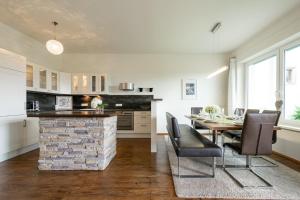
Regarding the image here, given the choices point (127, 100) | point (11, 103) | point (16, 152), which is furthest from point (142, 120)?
point (11, 103)

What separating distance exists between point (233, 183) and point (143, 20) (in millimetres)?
3189

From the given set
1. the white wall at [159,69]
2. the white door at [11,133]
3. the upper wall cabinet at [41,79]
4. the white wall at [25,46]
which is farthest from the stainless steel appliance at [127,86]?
the white door at [11,133]

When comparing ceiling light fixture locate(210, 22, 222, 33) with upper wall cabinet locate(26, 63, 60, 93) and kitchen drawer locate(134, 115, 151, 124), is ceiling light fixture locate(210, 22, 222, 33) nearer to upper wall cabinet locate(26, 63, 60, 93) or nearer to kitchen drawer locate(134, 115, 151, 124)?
kitchen drawer locate(134, 115, 151, 124)

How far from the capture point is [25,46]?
4543 millimetres

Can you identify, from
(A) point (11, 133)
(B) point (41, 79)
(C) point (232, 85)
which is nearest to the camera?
(A) point (11, 133)

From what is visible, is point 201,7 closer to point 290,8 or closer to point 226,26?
point 226,26

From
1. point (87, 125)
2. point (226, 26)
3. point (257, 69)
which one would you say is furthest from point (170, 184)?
point (257, 69)

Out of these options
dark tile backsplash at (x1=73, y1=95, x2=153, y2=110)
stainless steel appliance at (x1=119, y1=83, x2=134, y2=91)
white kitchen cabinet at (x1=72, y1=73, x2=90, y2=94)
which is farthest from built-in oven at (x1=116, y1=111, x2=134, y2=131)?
white kitchen cabinet at (x1=72, y1=73, x2=90, y2=94)

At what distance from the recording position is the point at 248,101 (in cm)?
575

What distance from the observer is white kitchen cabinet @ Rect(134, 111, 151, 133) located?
5828 mm

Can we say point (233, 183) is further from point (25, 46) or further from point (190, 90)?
point (25, 46)

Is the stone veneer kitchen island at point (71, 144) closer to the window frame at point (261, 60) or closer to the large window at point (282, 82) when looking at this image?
the large window at point (282, 82)

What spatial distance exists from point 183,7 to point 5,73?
11.0 ft

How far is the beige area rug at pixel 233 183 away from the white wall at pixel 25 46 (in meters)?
4.09
